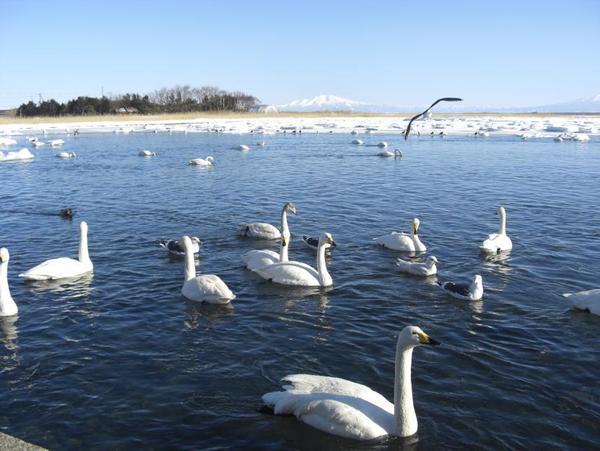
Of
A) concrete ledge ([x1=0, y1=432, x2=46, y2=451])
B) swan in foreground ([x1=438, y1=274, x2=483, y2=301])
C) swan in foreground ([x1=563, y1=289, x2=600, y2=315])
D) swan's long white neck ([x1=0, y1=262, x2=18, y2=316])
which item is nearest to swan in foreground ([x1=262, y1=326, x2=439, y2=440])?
concrete ledge ([x1=0, y1=432, x2=46, y2=451])

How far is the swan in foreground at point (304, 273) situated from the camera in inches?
484

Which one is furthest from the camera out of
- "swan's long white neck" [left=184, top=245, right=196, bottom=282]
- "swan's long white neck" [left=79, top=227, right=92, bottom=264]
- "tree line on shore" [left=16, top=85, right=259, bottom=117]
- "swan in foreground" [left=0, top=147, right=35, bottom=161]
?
"tree line on shore" [left=16, top=85, right=259, bottom=117]

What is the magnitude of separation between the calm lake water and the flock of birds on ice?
0.20 meters

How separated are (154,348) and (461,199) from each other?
641 inches

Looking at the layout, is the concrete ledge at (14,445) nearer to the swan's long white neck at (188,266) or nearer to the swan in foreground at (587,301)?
the swan's long white neck at (188,266)

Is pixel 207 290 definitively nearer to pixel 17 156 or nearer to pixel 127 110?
pixel 17 156

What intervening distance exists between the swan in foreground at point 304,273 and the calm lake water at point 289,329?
0.27 metres

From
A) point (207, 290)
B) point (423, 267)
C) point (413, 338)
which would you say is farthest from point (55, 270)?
point (413, 338)

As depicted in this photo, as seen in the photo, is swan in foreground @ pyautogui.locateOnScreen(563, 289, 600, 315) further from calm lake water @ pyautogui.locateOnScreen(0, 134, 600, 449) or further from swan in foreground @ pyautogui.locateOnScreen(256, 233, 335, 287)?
swan in foreground @ pyautogui.locateOnScreen(256, 233, 335, 287)

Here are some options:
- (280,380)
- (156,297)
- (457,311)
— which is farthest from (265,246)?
(280,380)

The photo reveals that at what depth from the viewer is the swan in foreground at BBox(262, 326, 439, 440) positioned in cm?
671

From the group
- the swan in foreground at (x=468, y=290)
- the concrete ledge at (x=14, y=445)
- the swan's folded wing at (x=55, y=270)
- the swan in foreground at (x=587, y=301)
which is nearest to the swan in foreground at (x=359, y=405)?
the concrete ledge at (x=14, y=445)

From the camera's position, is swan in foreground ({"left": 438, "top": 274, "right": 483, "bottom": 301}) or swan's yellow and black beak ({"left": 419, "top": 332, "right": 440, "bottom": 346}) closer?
swan's yellow and black beak ({"left": 419, "top": 332, "right": 440, "bottom": 346})

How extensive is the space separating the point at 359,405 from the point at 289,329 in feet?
11.3
